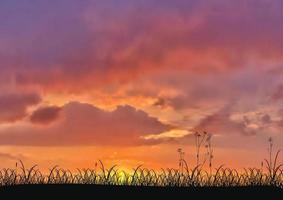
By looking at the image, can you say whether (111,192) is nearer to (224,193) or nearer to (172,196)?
(172,196)

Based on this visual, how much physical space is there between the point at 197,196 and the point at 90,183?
2.93 m

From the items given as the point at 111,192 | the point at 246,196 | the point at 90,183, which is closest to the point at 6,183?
the point at 90,183

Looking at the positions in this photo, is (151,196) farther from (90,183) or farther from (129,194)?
(90,183)

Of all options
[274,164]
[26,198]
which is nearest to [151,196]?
[26,198]

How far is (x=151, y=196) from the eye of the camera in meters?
10.9

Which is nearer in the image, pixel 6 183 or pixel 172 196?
pixel 172 196

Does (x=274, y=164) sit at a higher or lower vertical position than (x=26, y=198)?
higher

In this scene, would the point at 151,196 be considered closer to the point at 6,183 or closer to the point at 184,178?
the point at 184,178

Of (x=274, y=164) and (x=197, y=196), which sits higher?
(x=274, y=164)

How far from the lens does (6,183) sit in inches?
507

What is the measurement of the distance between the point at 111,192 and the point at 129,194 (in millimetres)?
403

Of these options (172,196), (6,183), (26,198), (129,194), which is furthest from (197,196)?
(6,183)

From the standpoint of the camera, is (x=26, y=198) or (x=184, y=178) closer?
(x=26, y=198)

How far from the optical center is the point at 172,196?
10898 mm
